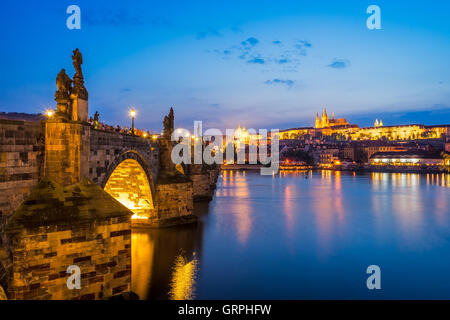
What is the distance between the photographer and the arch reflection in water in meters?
11.1

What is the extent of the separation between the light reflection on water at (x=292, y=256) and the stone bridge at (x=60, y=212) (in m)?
→ 2.42

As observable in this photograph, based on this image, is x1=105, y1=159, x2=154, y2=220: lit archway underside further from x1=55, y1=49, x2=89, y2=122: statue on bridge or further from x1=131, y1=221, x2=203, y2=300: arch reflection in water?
x1=55, y1=49, x2=89, y2=122: statue on bridge

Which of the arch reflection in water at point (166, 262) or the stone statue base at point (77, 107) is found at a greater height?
the stone statue base at point (77, 107)

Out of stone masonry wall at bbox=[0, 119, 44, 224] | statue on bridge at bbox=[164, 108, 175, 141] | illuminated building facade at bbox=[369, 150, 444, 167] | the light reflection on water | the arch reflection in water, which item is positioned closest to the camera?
stone masonry wall at bbox=[0, 119, 44, 224]

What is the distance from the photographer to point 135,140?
16031 millimetres

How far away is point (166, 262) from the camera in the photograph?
45.2 ft

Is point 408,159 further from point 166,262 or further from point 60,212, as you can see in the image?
point 60,212

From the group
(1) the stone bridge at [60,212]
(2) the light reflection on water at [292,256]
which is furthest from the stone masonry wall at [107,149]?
(2) the light reflection on water at [292,256]

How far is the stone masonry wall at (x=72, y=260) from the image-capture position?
754 cm

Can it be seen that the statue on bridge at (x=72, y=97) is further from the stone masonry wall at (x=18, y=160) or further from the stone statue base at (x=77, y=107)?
the stone masonry wall at (x=18, y=160)

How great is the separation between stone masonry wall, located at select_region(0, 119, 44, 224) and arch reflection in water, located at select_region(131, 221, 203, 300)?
171 inches

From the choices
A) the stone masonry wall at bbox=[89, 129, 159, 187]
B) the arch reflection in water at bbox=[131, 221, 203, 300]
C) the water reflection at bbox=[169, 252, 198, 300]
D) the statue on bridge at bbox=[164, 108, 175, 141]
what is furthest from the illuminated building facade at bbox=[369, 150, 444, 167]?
the water reflection at bbox=[169, 252, 198, 300]

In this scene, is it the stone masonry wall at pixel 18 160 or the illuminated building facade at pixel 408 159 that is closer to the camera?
the stone masonry wall at pixel 18 160

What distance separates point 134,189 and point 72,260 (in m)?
10.0
